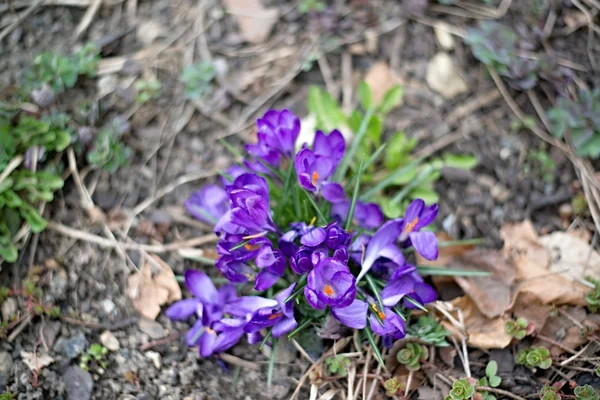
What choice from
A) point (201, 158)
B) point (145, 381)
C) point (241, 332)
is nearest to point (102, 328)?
point (145, 381)

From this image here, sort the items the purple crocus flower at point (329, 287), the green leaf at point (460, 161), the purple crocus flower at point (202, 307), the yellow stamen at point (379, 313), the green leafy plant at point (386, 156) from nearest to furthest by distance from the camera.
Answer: the purple crocus flower at point (329, 287) → the yellow stamen at point (379, 313) → the purple crocus flower at point (202, 307) → the green leafy plant at point (386, 156) → the green leaf at point (460, 161)

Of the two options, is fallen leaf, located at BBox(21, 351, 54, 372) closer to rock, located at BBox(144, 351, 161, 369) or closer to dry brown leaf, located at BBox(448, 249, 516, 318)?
rock, located at BBox(144, 351, 161, 369)

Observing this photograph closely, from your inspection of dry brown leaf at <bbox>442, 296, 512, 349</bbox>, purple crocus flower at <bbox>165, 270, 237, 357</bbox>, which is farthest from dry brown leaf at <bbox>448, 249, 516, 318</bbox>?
purple crocus flower at <bbox>165, 270, 237, 357</bbox>

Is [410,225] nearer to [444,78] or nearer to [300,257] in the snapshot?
[300,257]

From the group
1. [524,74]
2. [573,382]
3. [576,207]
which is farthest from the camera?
[524,74]

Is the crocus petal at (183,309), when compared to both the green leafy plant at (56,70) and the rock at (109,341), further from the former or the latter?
the green leafy plant at (56,70)

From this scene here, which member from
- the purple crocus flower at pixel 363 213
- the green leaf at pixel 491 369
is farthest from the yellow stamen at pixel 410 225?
the green leaf at pixel 491 369

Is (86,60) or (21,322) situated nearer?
(21,322)

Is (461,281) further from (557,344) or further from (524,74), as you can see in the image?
(524,74)
